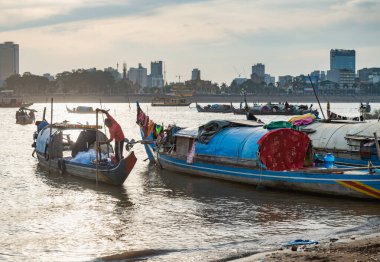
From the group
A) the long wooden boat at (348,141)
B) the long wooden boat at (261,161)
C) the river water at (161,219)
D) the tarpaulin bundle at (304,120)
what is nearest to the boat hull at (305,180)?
the long wooden boat at (261,161)

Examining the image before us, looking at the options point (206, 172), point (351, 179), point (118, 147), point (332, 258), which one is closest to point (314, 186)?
point (351, 179)

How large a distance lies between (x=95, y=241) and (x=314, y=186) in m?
9.07

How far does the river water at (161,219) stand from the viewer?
1561cm

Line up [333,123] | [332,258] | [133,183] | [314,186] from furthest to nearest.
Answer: [333,123] → [133,183] → [314,186] → [332,258]

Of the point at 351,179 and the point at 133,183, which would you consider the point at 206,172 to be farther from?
the point at 351,179

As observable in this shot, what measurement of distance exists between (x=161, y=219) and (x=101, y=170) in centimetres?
630

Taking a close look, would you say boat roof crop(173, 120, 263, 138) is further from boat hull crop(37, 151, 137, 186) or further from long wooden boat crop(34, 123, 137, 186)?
boat hull crop(37, 151, 137, 186)

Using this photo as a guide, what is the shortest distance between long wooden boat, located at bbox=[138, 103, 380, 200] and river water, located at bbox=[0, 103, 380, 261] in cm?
47

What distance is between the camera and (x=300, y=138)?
80.9ft

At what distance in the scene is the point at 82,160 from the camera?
27125 mm

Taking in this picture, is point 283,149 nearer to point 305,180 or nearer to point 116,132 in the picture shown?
point 305,180

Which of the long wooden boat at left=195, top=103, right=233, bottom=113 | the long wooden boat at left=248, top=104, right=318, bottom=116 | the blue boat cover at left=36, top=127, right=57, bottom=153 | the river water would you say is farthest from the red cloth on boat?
the long wooden boat at left=195, top=103, right=233, bottom=113

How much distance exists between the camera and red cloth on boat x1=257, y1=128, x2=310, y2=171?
24.0m

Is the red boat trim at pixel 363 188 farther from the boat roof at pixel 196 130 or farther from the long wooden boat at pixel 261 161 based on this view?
the boat roof at pixel 196 130
